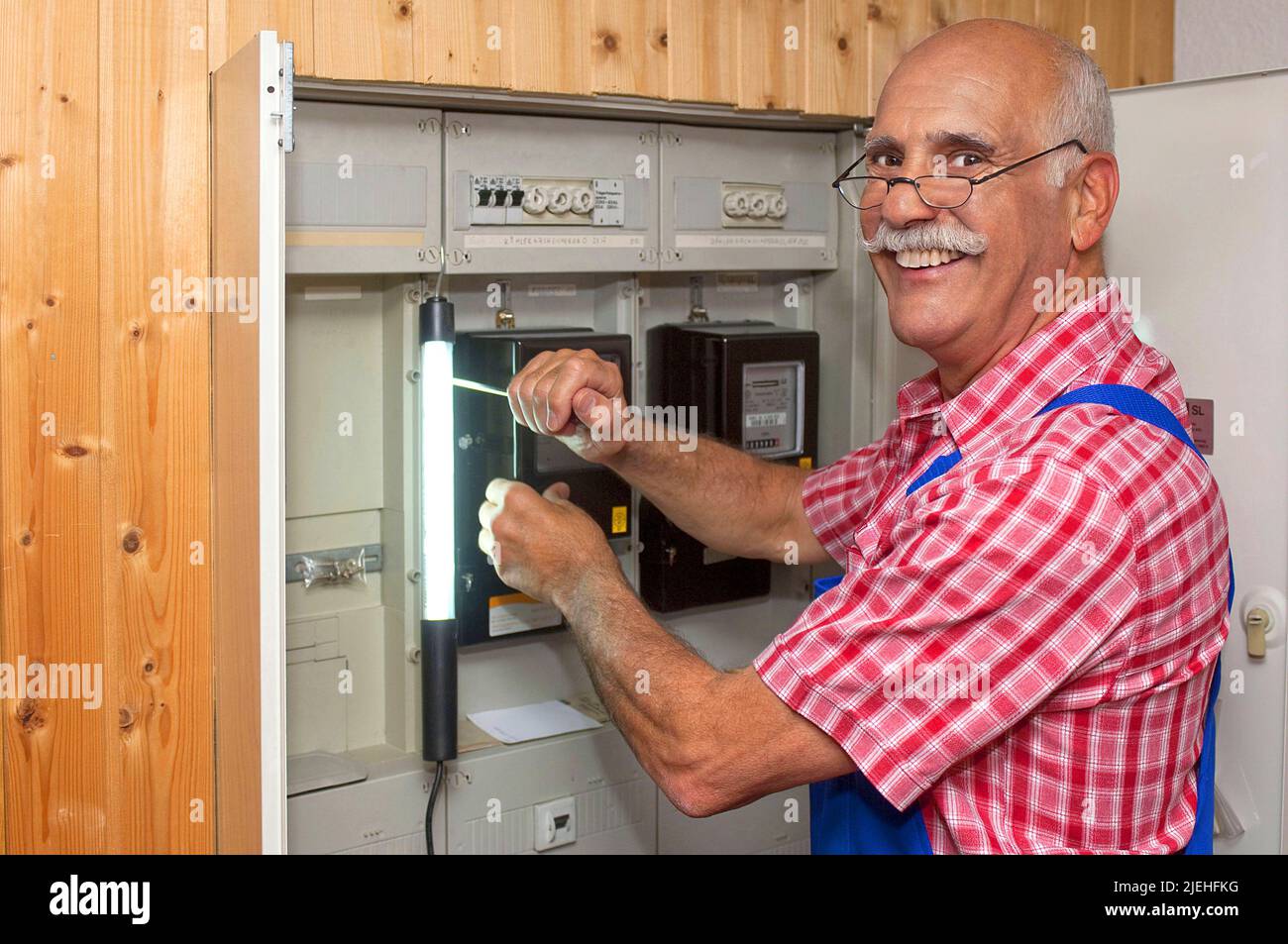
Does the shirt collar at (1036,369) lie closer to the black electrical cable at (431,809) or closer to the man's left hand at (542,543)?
the man's left hand at (542,543)

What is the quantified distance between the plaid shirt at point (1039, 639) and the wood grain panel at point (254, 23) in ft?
3.60

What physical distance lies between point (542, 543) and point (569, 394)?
217 millimetres

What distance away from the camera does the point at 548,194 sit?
7.50 feet

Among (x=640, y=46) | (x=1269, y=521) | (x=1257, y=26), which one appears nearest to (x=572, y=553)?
(x=640, y=46)

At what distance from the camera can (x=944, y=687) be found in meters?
1.43

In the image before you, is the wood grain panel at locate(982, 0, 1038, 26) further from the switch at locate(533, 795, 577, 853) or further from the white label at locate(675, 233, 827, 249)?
the switch at locate(533, 795, 577, 853)

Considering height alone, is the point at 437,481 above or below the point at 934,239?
below

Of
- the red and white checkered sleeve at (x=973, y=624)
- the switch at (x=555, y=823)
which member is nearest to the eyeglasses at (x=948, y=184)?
the red and white checkered sleeve at (x=973, y=624)

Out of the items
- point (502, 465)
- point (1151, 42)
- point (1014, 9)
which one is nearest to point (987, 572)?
point (502, 465)

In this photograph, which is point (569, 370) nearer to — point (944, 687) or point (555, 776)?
point (944, 687)

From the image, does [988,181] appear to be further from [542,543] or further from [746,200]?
[746,200]

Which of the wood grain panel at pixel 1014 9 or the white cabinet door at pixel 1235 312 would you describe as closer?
the white cabinet door at pixel 1235 312

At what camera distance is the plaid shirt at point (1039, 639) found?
4.70 ft

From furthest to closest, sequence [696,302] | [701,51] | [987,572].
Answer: [696,302] → [701,51] → [987,572]
